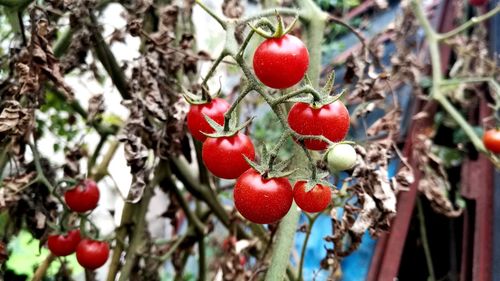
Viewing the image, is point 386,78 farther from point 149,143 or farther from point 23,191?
point 23,191

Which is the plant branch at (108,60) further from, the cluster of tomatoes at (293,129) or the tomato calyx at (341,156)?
the tomato calyx at (341,156)

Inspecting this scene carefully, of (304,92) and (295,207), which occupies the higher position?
(304,92)

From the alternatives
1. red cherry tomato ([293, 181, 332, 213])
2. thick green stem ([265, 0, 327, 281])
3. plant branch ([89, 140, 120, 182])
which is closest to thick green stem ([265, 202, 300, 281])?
thick green stem ([265, 0, 327, 281])

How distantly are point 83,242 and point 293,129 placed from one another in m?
0.63

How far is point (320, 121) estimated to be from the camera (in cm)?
59

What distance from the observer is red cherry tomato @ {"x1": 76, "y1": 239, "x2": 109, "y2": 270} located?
1016 mm

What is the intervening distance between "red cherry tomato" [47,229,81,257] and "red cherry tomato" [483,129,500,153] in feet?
3.51

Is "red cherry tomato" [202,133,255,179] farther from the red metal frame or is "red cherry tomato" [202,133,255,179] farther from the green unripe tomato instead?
the red metal frame

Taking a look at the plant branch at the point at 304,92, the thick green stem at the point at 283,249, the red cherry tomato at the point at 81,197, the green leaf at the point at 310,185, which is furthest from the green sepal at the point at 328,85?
the red cherry tomato at the point at 81,197

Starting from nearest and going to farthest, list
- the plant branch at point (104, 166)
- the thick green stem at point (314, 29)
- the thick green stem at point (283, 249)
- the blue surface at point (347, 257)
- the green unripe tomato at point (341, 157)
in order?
1. the green unripe tomato at point (341, 157)
2. the thick green stem at point (283, 249)
3. the thick green stem at point (314, 29)
4. the plant branch at point (104, 166)
5. the blue surface at point (347, 257)

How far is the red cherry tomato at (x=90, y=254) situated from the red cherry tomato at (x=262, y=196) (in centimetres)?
53

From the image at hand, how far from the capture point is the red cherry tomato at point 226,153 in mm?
621

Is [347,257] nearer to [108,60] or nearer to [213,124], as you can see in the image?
[108,60]

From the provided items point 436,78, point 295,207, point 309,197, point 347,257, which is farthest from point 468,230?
point 309,197
